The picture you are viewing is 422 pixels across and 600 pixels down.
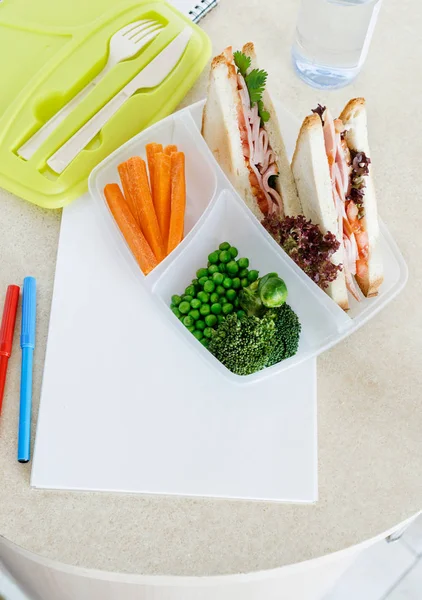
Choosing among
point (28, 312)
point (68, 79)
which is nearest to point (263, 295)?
point (28, 312)

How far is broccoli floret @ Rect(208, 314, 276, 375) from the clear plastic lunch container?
0.01 meters

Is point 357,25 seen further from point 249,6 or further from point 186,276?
point 186,276

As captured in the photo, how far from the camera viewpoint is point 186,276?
991 mm

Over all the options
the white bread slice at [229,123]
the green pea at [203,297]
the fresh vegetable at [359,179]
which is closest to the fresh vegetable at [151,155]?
the white bread slice at [229,123]

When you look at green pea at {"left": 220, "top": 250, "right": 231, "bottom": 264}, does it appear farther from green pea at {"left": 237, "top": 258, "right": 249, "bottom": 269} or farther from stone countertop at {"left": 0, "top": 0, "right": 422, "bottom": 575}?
stone countertop at {"left": 0, "top": 0, "right": 422, "bottom": 575}

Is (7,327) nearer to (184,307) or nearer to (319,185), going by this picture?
(184,307)

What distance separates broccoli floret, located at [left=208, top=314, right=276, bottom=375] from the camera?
88 cm

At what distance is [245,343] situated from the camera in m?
0.88

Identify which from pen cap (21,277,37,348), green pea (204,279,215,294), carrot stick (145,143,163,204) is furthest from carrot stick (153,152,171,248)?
pen cap (21,277,37,348)

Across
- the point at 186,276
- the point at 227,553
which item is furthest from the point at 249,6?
the point at 227,553

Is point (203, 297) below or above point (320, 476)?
above

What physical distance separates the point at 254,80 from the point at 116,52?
270mm

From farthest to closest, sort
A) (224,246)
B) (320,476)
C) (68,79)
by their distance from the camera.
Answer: (68,79), (224,246), (320,476)

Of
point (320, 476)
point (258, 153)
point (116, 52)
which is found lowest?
point (320, 476)
